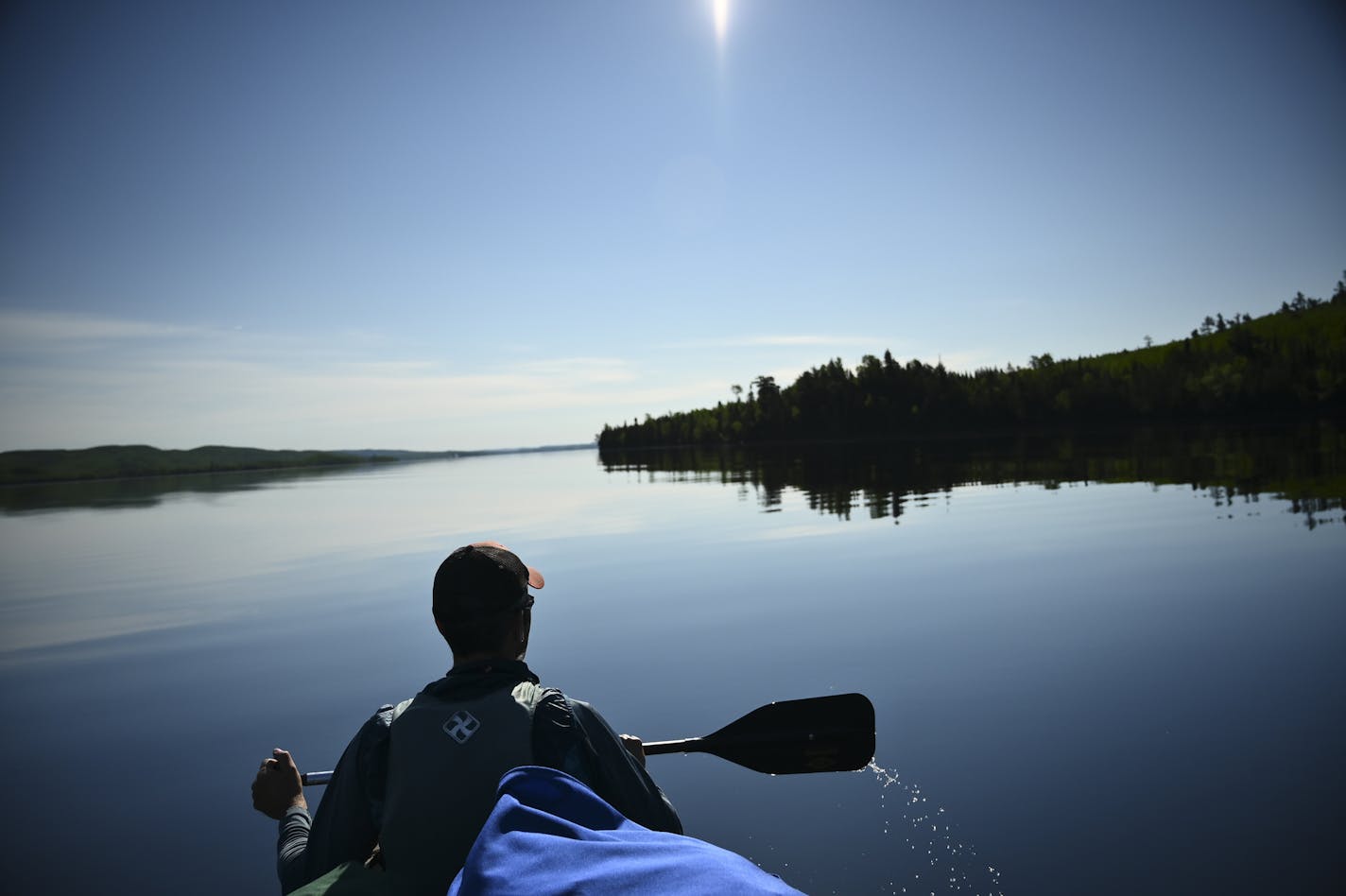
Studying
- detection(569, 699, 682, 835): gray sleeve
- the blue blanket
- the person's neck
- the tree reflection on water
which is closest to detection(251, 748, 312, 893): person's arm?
the person's neck

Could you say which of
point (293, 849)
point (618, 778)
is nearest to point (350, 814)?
point (293, 849)

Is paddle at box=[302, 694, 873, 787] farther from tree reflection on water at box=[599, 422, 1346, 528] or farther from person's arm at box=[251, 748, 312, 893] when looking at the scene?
tree reflection on water at box=[599, 422, 1346, 528]

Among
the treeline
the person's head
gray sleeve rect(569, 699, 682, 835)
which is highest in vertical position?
the treeline

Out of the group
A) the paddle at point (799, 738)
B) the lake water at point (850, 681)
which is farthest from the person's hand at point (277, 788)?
the lake water at point (850, 681)

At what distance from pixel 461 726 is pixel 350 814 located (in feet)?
2.27

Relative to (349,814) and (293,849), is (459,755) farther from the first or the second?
(293,849)

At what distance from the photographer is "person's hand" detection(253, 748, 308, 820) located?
11.1 ft

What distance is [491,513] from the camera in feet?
106

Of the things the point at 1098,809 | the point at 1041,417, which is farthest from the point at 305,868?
the point at 1041,417

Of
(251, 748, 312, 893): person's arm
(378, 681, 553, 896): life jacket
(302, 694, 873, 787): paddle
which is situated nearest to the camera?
(378, 681, 553, 896): life jacket

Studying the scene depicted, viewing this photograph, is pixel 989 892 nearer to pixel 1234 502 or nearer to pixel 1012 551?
pixel 1012 551

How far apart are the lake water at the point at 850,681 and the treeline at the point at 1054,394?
122748 mm

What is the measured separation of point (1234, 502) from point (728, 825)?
892 inches

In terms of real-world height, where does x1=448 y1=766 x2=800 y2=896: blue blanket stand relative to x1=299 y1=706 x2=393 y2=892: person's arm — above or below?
above
